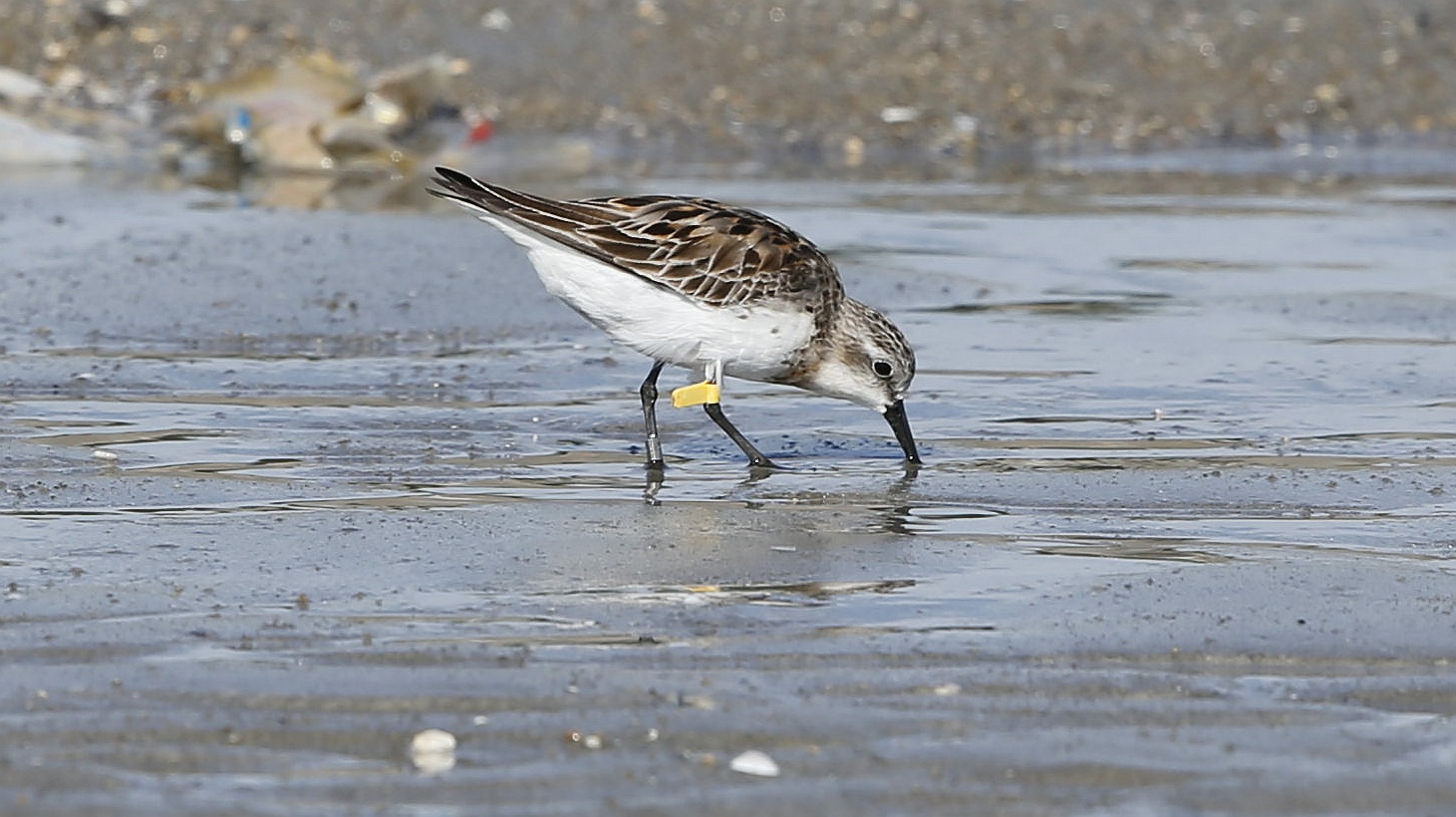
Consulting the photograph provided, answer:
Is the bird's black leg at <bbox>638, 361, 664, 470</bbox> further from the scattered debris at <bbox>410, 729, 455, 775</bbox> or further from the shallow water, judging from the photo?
the scattered debris at <bbox>410, 729, 455, 775</bbox>

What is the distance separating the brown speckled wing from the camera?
7.00m

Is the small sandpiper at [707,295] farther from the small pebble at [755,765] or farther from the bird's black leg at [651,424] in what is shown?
the small pebble at [755,765]

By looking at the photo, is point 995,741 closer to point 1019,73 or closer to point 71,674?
point 71,674

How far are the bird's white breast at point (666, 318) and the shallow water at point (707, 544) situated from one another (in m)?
0.39

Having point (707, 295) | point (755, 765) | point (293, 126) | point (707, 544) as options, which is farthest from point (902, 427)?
point (293, 126)

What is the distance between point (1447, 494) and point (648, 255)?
103 inches

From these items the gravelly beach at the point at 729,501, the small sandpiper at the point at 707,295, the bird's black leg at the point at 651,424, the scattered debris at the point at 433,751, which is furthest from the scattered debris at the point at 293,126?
the scattered debris at the point at 433,751

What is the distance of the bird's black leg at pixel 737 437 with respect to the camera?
724cm

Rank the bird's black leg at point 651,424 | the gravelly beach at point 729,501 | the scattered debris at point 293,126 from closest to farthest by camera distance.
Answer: the gravelly beach at point 729,501, the bird's black leg at point 651,424, the scattered debris at point 293,126

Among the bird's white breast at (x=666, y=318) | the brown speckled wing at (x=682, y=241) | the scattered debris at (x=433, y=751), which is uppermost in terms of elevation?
the brown speckled wing at (x=682, y=241)

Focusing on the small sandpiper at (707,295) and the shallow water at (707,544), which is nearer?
the shallow water at (707,544)

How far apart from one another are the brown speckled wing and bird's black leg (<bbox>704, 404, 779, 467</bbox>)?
41 cm

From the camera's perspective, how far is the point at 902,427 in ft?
24.3

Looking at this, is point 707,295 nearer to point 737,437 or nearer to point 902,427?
point 737,437
